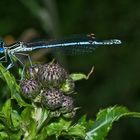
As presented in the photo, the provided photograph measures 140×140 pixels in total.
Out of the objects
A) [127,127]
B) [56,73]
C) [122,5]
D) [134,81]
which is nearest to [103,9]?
[122,5]

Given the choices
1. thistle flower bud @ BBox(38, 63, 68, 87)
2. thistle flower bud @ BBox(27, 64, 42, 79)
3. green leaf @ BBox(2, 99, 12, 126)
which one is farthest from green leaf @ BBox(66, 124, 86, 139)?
thistle flower bud @ BBox(27, 64, 42, 79)

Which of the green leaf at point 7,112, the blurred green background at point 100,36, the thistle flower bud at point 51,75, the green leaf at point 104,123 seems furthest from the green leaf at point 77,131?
the blurred green background at point 100,36

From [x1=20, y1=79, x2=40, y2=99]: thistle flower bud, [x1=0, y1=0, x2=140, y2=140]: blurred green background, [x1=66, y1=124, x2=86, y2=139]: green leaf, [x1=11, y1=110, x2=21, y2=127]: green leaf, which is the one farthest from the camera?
[x1=0, y1=0, x2=140, y2=140]: blurred green background

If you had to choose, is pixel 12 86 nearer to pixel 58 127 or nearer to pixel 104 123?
pixel 58 127

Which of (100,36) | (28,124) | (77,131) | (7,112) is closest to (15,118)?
(28,124)

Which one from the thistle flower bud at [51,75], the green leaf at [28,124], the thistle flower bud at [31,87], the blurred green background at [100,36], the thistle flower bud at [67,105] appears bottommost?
the green leaf at [28,124]

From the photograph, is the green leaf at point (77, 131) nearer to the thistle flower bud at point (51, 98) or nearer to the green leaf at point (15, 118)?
the thistle flower bud at point (51, 98)

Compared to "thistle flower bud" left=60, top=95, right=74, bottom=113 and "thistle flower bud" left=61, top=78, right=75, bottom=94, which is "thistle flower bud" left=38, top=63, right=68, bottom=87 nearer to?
"thistle flower bud" left=61, top=78, right=75, bottom=94
